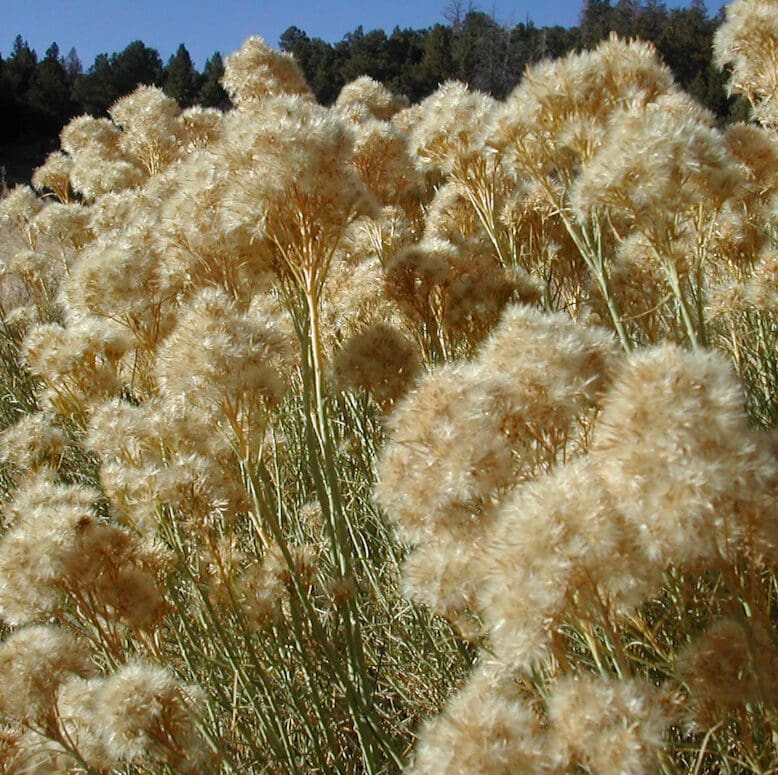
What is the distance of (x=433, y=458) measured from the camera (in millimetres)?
1354

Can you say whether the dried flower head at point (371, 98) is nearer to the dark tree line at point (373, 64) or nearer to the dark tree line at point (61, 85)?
the dark tree line at point (373, 64)

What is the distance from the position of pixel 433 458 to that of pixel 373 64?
3489 cm

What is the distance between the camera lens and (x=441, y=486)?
1.33 metres

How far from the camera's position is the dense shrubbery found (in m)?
1.14

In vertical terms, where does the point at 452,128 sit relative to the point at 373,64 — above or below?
below

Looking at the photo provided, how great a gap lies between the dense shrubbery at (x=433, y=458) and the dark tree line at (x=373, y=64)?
24833mm

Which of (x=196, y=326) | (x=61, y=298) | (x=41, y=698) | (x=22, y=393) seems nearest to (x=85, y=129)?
(x=22, y=393)

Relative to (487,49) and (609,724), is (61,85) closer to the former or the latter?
(487,49)

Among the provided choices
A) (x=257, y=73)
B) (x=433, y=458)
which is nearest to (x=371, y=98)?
(x=257, y=73)

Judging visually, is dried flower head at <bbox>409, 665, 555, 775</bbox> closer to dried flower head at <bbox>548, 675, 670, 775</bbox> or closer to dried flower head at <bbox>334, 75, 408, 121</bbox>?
dried flower head at <bbox>548, 675, 670, 775</bbox>

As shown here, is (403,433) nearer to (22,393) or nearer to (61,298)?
(61,298)

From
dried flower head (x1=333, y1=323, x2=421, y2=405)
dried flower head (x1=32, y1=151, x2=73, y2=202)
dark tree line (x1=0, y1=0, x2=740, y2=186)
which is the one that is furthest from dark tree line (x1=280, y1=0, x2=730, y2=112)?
dried flower head (x1=333, y1=323, x2=421, y2=405)

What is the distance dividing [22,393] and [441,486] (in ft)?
13.3

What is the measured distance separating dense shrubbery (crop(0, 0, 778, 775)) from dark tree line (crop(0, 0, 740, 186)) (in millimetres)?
24833
